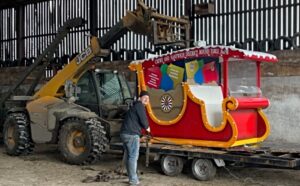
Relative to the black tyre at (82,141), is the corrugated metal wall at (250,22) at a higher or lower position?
higher

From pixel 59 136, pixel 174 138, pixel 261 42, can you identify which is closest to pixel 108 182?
pixel 174 138

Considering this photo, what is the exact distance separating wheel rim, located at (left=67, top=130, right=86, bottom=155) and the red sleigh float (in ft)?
5.59

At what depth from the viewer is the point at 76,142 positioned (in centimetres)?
1116

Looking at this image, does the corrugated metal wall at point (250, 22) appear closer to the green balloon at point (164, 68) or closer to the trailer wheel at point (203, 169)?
the green balloon at point (164, 68)

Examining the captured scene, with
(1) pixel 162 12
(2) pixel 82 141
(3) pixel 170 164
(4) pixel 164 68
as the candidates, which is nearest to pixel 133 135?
(3) pixel 170 164

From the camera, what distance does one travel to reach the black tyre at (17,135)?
12242mm

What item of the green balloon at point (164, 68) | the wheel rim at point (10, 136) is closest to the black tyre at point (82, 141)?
the wheel rim at point (10, 136)

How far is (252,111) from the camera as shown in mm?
9977

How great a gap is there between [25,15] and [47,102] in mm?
9601

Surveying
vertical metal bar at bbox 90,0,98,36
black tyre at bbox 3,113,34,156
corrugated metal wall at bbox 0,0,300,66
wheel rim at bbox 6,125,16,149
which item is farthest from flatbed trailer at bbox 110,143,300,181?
vertical metal bar at bbox 90,0,98,36

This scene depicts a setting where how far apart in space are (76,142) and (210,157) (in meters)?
3.37

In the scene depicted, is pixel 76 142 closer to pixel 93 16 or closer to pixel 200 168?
pixel 200 168

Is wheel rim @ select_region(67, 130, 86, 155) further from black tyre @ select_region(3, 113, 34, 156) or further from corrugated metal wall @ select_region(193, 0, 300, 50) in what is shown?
corrugated metal wall @ select_region(193, 0, 300, 50)

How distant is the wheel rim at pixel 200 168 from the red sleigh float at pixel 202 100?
362 millimetres
